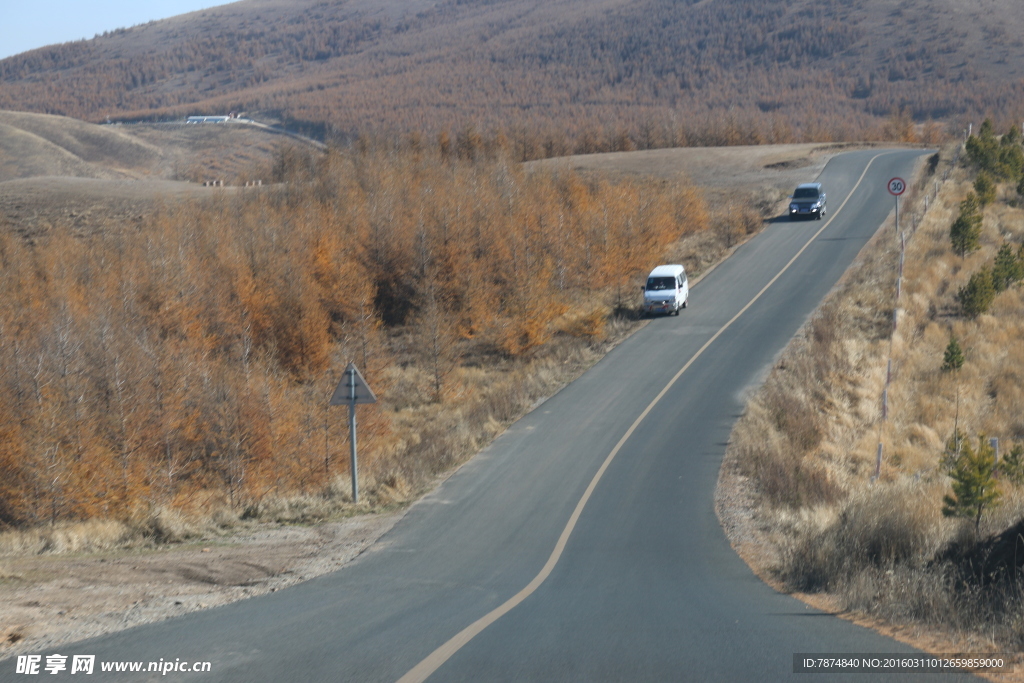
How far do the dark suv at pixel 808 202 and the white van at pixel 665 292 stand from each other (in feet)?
57.0

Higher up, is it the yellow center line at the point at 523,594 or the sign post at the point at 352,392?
the sign post at the point at 352,392

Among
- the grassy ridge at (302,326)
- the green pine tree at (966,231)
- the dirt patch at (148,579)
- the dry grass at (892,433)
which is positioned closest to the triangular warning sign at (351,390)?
the grassy ridge at (302,326)

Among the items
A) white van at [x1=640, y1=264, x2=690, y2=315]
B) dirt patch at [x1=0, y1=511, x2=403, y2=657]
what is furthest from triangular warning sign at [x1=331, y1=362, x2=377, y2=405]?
white van at [x1=640, y1=264, x2=690, y2=315]

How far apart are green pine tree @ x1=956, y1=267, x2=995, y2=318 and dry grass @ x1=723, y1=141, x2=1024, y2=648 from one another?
0.40 metres

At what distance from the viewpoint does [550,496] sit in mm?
16500

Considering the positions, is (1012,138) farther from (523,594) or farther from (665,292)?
(523,594)

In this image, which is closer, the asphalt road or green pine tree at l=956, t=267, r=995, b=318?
the asphalt road

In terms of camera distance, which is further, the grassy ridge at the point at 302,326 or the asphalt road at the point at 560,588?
the grassy ridge at the point at 302,326

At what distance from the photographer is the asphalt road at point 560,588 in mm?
6910

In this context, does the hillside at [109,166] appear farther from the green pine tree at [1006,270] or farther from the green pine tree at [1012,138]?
the green pine tree at [1012,138]

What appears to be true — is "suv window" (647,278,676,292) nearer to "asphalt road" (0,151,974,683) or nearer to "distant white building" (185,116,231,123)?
"asphalt road" (0,151,974,683)

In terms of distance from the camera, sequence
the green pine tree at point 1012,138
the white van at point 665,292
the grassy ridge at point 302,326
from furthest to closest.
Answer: the green pine tree at point 1012,138 < the white van at point 665,292 < the grassy ridge at point 302,326

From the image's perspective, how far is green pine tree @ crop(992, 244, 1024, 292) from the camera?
32.5 m

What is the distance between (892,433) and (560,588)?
631 inches
